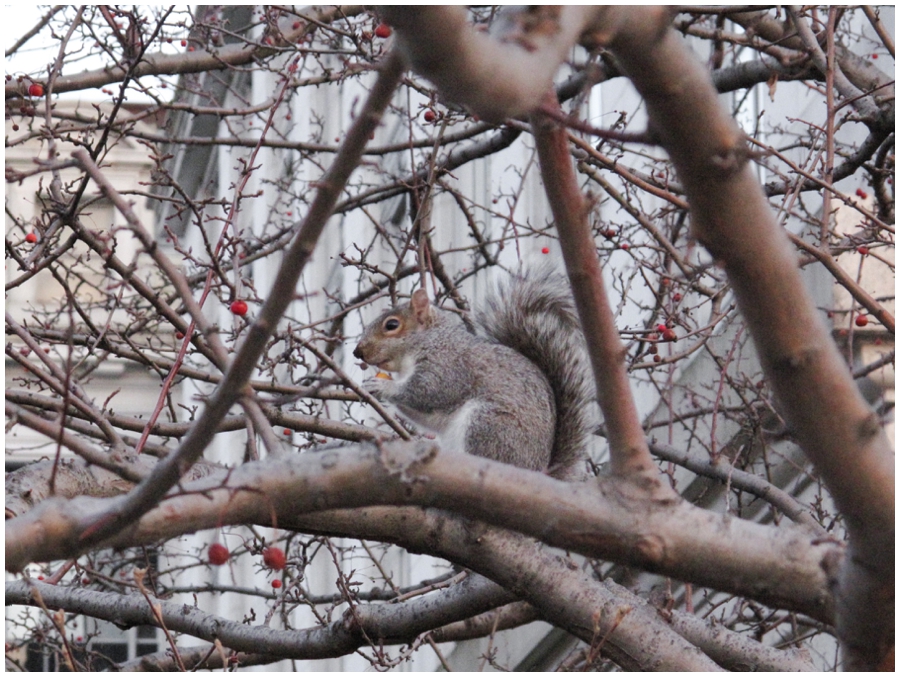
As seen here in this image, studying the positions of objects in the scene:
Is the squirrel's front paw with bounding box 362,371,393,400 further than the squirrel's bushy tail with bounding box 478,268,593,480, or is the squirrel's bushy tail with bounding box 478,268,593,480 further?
the squirrel's front paw with bounding box 362,371,393,400

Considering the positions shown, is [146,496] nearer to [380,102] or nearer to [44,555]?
[44,555]

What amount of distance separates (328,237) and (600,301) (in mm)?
10829

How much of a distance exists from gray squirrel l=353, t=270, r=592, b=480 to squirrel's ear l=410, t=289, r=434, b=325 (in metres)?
0.27

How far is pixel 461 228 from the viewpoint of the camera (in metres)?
8.66

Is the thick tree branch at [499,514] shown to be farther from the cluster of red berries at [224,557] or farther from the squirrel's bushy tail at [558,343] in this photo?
the squirrel's bushy tail at [558,343]

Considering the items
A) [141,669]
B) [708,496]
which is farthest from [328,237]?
[141,669]

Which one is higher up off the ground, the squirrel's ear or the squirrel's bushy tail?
the squirrel's ear

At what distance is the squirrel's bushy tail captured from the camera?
3285 millimetres

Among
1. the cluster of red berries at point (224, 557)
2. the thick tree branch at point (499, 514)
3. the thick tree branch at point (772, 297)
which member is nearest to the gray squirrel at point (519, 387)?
the cluster of red berries at point (224, 557)

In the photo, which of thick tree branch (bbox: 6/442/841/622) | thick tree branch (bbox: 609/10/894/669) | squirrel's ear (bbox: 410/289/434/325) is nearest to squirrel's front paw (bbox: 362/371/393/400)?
squirrel's ear (bbox: 410/289/434/325)

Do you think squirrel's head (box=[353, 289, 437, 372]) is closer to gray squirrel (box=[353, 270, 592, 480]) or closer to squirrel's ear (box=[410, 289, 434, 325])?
squirrel's ear (box=[410, 289, 434, 325])

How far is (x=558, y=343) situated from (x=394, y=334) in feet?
2.70

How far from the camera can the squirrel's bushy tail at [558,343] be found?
3.29 meters

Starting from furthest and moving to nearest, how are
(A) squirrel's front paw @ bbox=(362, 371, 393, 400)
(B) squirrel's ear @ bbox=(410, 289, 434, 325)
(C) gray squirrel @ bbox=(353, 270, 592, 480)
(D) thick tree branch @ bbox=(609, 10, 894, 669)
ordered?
(B) squirrel's ear @ bbox=(410, 289, 434, 325) → (A) squirrel's front paw @ bbox=(362, 371, 393, 400) → (C) gray squirrel @ bbox=(353, 270, 592, 480) → (D) thick tree branch @ bbox=(609, 10, 894, 669)
